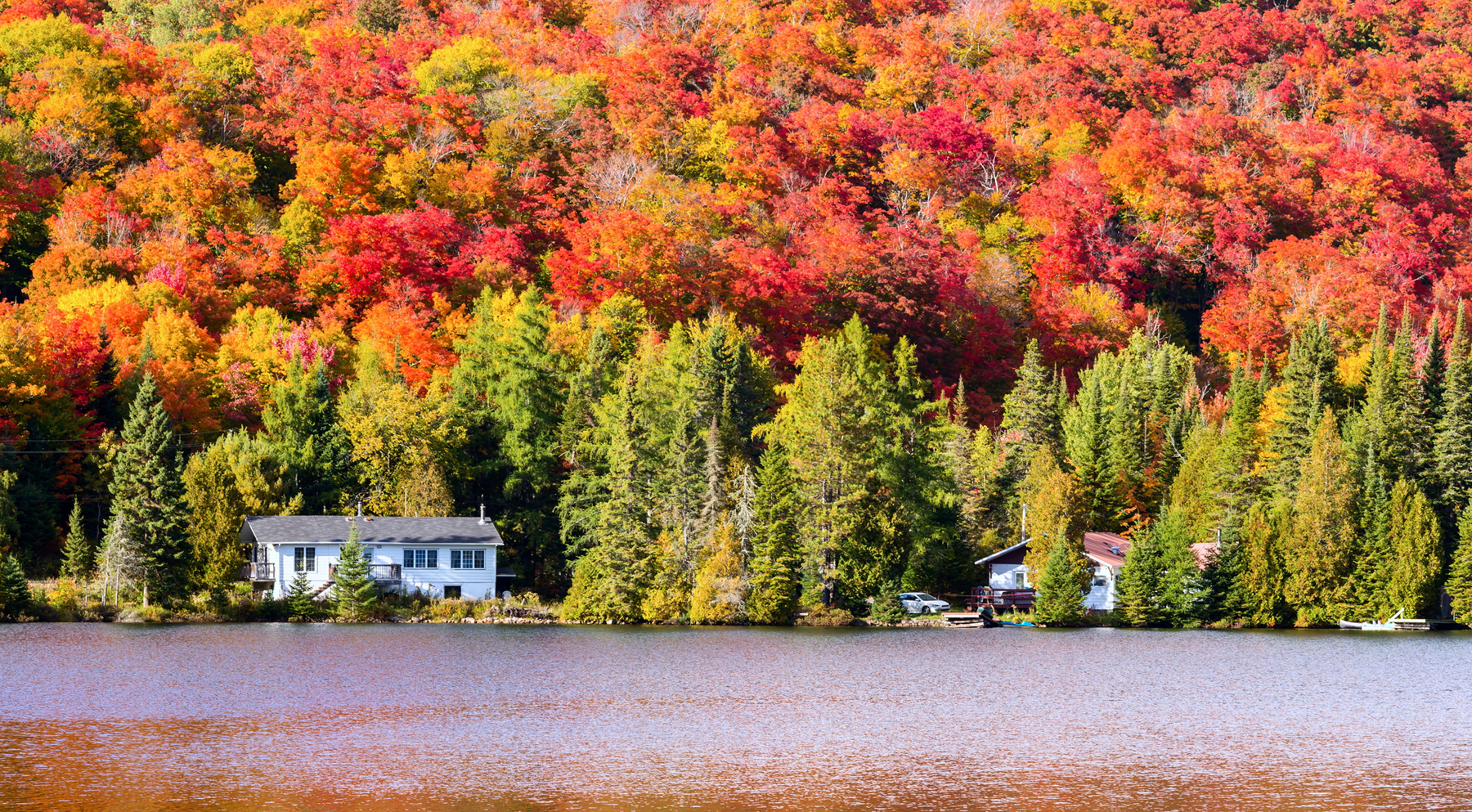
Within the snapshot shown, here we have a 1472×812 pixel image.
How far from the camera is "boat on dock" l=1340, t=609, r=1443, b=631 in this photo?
81562mm

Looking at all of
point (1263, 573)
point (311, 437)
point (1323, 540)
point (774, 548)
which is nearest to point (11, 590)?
point (311, 437)

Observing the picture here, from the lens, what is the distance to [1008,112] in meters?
143

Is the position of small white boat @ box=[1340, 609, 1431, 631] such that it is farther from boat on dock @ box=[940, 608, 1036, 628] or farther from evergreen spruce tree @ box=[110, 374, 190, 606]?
evergreen spruce tree @ box=[110, 374, 190, 606]

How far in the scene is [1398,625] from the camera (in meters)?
82.1

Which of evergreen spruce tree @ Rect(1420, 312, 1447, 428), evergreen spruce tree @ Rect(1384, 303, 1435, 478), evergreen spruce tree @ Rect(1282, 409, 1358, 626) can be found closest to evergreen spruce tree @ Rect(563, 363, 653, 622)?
evergreen spruce tree @ Rect(1282, 409, 1358, 626)

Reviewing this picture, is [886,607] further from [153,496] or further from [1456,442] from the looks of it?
[153,496]

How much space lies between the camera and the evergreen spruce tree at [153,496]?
254ft

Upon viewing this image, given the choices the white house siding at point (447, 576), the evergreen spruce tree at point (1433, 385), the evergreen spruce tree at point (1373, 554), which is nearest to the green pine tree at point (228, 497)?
the white house siding at point (447, 576)

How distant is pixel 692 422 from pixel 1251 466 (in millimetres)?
31319

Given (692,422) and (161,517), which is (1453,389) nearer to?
(692,422)

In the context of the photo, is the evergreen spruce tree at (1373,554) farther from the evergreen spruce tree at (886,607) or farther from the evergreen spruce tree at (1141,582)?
the evergreen spruce tree at (886,607)

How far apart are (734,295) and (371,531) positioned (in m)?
32.1

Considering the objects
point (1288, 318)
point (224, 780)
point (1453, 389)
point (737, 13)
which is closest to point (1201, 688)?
point (224, 780)

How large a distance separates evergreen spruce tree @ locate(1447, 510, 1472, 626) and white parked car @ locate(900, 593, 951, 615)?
2557 centimetres
